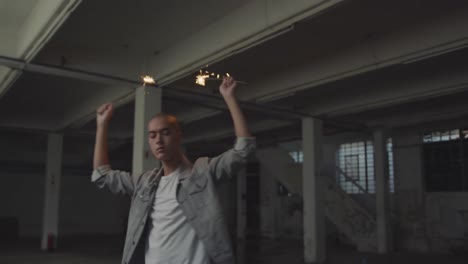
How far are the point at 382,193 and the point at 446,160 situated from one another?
2082mm

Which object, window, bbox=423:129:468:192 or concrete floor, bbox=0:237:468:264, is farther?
window, bbox=423:129:468:192

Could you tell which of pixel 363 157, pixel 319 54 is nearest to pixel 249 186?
pixel 363 157

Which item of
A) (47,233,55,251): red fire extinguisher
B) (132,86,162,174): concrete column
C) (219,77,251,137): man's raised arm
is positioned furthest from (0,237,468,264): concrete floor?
(219,77,251,137): man's raised arm

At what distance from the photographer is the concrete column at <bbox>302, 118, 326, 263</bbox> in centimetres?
1137

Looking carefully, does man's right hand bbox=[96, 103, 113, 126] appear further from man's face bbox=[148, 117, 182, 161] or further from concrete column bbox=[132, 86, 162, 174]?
concrete column bbox=[132, 86, 162, 174]

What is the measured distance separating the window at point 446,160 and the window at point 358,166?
116cm

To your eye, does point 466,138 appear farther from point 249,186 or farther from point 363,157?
point 249,186

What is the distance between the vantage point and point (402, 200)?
1425 cm

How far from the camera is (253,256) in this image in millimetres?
12695

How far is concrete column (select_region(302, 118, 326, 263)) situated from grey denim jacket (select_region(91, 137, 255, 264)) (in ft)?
31.0

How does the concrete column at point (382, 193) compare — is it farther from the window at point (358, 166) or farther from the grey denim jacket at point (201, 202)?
the grey denim jacket at point (201, 202)

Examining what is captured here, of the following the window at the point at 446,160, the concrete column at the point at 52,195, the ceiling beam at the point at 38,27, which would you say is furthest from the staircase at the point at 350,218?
the ceiling beam at the point at 38,27

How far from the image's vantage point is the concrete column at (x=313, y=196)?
11.4 meters

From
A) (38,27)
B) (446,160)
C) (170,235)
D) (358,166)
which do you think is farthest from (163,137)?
(358,166)
